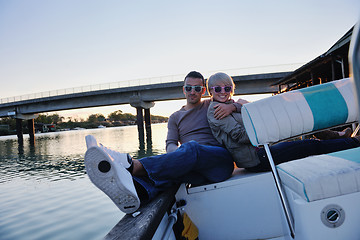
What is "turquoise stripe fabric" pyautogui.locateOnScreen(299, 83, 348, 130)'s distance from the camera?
5.00ft

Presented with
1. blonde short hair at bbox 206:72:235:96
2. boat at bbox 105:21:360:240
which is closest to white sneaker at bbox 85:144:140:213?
boat at bbox 105:21:360:240

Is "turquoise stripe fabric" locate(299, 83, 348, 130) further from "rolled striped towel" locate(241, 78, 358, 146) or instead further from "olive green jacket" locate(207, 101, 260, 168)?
"olive green jacket" locate(207, 101, 260, 168)

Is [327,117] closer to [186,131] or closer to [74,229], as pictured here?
[186,131]

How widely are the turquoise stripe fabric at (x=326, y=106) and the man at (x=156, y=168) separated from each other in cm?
73

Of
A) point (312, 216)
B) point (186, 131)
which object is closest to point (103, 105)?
point (186, 131)

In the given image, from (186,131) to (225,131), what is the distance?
27.7 inches

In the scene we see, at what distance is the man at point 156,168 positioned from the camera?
1480mm

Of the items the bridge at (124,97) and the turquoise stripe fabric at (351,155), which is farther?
the bridge at (124,97)

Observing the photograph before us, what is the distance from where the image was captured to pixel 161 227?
1.70m

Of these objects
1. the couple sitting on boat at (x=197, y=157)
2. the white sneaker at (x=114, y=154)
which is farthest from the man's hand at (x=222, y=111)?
the white sneaker at (x=114, y=154)

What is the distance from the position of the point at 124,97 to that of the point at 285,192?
27.1 m

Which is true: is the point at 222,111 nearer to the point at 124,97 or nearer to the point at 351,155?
the point at 351,155

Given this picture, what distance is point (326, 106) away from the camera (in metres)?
1.53

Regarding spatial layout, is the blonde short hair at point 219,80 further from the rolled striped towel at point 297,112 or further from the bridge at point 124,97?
the bridge at point 124,97
